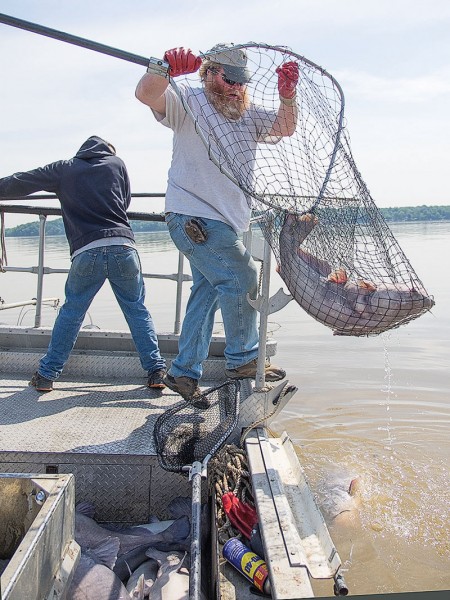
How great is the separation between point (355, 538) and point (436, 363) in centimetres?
606

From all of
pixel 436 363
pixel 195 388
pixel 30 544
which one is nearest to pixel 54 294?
pixel 436 363

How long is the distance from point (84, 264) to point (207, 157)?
1.32 metres

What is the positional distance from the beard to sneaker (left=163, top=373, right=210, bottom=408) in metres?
1.81

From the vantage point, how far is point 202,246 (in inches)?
160

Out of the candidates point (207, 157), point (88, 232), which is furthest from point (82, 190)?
point (207, 157)

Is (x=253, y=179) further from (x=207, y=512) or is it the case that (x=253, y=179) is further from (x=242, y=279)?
(x=207, y=512)

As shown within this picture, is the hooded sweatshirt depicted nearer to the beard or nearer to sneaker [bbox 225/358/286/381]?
the beard

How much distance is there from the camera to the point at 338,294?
3.62 metres

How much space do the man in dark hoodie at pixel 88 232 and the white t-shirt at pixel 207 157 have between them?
0.80 meters

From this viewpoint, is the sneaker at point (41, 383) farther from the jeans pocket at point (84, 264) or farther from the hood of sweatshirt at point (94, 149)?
the hood of sweatshirt at point (94, 149)

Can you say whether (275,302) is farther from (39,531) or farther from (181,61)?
(39,531)

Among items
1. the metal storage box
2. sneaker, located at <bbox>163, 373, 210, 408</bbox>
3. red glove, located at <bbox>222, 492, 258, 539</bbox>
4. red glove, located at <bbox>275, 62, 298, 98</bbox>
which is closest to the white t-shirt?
red glove, located at <bbox>275, 62, 298, 98</bbox>

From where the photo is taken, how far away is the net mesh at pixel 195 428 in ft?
12.2

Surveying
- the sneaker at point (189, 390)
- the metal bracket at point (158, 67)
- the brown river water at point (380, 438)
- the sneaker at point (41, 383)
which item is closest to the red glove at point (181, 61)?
the metal bracket at point (158, 67)
